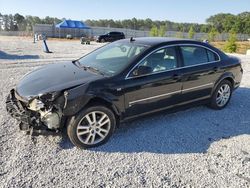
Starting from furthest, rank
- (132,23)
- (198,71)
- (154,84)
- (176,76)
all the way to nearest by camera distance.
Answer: (132,23) < (198,71) < (176,76) < (154,84)

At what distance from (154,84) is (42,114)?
187 centimetres

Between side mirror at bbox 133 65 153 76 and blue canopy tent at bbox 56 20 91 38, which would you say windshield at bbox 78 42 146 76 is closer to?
side mirror at bbox 133 65 153 76

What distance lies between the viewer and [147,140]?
4168 mm

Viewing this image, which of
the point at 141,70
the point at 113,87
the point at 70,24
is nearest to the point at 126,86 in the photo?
the point at 113,87

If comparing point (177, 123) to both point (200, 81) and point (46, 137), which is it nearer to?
point (200, 81)

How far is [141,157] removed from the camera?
369 cm

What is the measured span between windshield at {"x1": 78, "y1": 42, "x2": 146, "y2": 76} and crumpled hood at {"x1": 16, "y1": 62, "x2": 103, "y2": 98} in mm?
252

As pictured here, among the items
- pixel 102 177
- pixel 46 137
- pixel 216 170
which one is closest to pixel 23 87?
pixel 46 137

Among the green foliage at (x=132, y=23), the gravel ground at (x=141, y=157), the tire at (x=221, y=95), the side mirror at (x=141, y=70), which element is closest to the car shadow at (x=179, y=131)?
the gravel ground at (x=141, y=157)

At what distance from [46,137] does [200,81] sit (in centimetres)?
308

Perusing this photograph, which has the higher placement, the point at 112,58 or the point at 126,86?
the point at 112,58

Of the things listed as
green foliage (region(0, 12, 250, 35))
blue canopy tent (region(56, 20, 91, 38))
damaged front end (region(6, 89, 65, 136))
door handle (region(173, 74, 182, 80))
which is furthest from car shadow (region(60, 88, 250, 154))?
green foliage (region(0, 12, 250, 35))

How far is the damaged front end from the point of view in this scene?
11.8 feet

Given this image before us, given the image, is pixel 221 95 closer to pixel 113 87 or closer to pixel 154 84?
pixel 154 84
